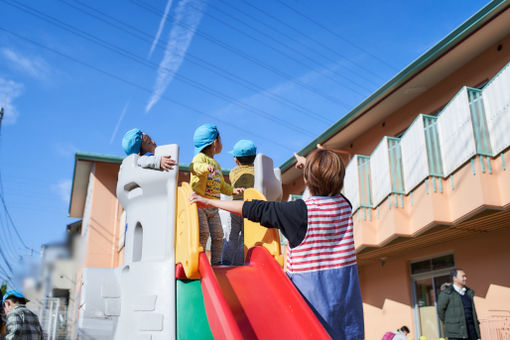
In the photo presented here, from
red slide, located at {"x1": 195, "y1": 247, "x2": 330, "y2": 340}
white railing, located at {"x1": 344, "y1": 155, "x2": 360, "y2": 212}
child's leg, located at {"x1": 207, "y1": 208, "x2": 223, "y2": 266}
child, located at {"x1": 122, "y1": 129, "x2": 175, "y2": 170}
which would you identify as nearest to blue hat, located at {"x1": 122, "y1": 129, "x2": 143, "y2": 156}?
child, located at {"x1": 122, "y1": 129, "x2": 175, "y2": 170}

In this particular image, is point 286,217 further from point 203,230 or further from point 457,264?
point 457,264

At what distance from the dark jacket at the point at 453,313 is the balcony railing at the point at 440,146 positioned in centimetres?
243

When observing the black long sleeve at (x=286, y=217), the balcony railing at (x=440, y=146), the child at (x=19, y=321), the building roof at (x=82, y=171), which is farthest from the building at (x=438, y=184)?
the building roof at (x=82, y=171)

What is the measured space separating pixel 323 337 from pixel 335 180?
2.91 ft

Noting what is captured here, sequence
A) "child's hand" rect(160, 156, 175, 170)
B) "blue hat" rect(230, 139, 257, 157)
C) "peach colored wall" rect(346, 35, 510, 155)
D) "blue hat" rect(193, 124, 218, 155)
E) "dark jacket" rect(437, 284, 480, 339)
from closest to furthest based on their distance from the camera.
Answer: "child's hand" rect(160, 156, 175, 170) < "blue hat" rect(193, 124, 218, 155) < "blue hat" rect(230, 139, 257, 157) < "dark jacket" rect(437, 284, 480, 339) < "peach colored wall" rect(346, 35, 510, 155)

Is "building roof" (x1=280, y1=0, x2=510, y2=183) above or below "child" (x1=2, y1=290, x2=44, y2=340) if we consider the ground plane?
above

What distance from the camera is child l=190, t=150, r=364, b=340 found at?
2617 millimetres

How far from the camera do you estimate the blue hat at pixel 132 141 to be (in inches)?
176

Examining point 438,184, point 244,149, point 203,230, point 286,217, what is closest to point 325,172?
point 286,217

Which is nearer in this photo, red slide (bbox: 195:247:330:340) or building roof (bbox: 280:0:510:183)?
red slide (bbox: 195:247:330:340)

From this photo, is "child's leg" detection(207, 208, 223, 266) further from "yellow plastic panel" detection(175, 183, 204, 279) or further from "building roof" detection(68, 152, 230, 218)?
"building roof" detection(68, 152, 230, 218)

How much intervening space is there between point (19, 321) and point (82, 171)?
1416 centimetres

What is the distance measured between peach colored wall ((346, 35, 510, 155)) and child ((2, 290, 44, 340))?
387 inches

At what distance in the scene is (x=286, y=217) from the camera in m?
2.63
